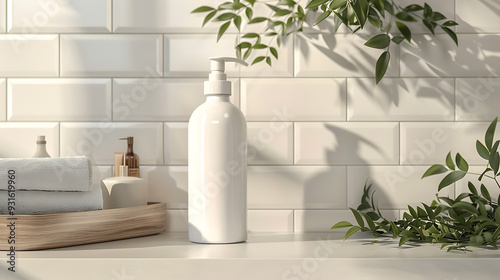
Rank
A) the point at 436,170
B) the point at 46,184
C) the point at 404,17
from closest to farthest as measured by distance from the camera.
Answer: the point at 46,184, the point at 436,170, the point at 404,17

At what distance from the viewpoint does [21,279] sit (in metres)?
0.67

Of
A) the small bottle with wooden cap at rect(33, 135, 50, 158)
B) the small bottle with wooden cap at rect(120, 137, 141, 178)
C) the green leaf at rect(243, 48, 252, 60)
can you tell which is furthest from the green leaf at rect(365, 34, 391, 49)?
the small bottle with wooden cap at rect(33, 135, 50, 158)

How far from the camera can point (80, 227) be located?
79 centimetres

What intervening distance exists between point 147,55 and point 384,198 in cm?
52

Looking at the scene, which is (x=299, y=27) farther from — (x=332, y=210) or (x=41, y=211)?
(x=41, y=211)

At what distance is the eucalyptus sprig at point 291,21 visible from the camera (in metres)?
0.97

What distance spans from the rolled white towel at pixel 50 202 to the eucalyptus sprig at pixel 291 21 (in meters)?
0.38

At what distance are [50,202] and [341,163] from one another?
20.3 inches

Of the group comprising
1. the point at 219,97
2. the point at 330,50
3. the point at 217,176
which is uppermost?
the point at 330,50

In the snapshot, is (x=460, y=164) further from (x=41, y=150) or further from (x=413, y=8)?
(x=41, y=150)

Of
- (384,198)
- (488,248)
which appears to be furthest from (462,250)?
(384,198)

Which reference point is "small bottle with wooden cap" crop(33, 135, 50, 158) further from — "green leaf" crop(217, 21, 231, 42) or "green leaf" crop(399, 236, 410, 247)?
"green leaf" crop(399, 236, 410, 247)

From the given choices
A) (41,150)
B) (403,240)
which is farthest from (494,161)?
(41,150)

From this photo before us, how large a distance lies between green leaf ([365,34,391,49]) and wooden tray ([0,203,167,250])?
472 mm
